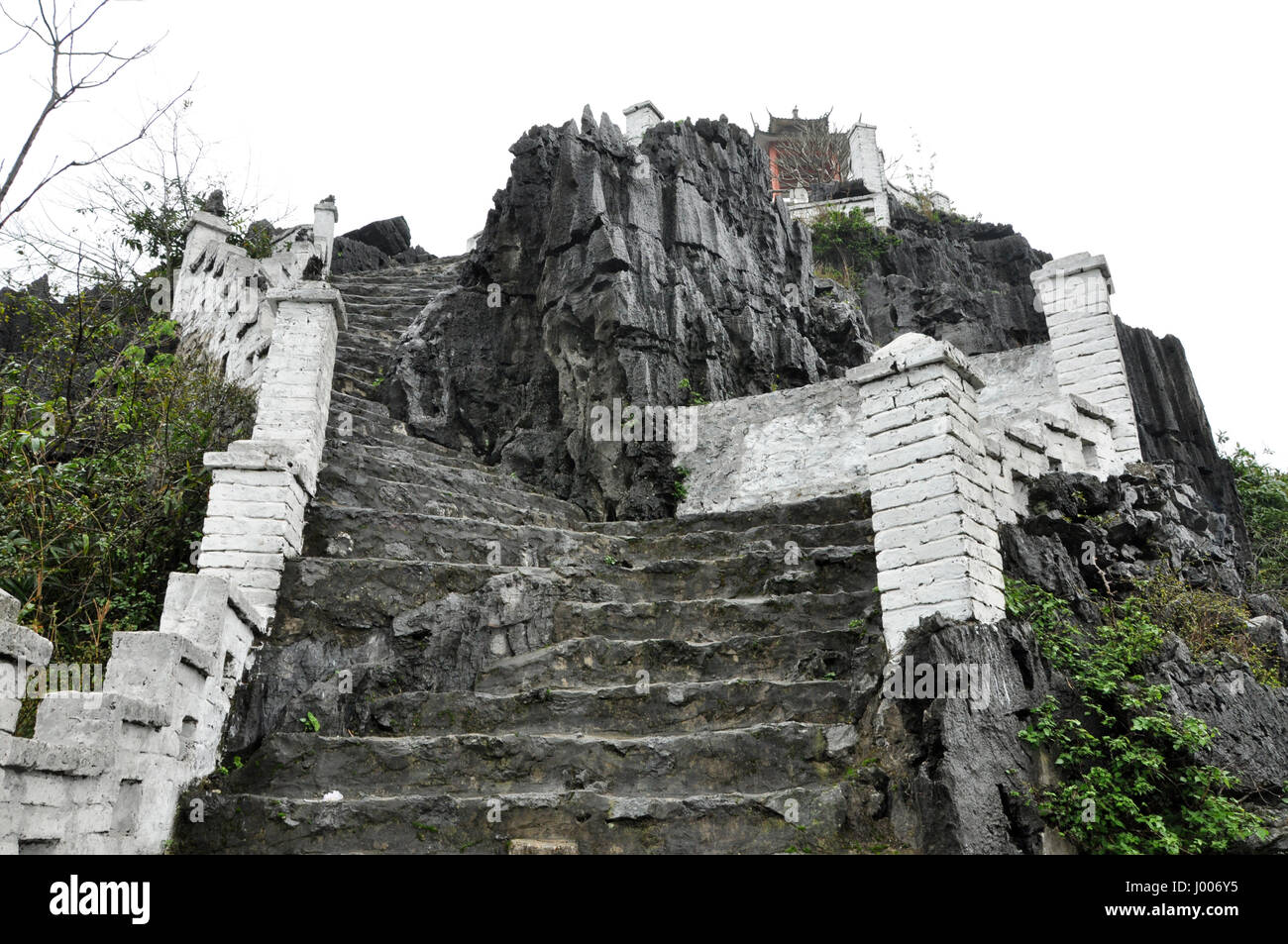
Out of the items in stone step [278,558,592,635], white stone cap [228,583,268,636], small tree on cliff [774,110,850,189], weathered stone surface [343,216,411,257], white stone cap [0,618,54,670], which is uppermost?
small tree on cliff [774,110,850,189]

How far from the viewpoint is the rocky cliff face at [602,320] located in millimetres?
13445

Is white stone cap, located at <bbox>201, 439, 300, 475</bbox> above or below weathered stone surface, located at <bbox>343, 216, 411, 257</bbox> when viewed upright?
below

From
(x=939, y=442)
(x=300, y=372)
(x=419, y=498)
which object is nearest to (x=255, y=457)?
(x=300, y=372)

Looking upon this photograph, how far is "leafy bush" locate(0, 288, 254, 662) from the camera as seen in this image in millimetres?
8438

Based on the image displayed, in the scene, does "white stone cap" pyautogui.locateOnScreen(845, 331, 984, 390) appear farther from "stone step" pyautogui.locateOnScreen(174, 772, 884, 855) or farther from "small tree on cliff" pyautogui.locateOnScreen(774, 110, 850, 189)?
"small tree on cliff" pyautogui.locateOnScreen(774, 110, 850, 189)

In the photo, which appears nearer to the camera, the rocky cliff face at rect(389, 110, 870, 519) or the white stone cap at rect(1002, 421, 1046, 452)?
the white stone cap at rect(1002, 421, 1046, 452)

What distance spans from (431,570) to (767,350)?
Answer: 8.32m

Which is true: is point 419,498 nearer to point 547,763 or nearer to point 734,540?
point 734,540

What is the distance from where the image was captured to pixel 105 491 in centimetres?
959

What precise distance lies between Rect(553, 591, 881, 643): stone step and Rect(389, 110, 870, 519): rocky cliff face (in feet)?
13.4

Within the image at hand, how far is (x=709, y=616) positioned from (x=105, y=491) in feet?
20.3

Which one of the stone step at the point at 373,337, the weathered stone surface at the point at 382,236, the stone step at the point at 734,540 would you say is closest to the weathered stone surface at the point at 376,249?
the weathered stone surface at the point at 382,236

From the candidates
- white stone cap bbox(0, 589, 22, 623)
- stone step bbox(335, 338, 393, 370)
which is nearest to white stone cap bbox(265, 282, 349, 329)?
stone step bbox(335, 338, 393, 370)
